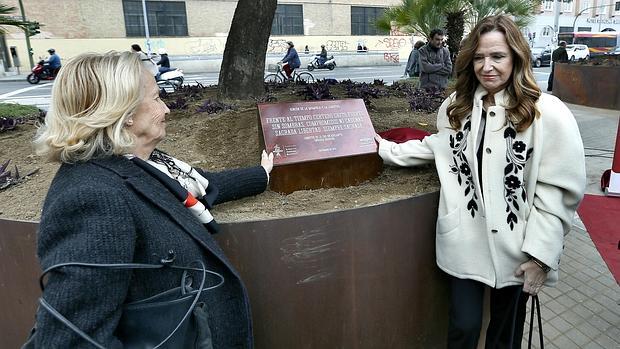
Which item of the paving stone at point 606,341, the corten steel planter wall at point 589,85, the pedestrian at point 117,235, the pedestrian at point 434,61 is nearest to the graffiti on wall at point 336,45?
the corten steel planter wall at point 589,85

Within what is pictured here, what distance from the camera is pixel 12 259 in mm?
2096

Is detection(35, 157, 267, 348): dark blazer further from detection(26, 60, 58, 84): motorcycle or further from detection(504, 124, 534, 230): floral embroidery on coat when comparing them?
detection(26, 60, 58, 84): motorcycle

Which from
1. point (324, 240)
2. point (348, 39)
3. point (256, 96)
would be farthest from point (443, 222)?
point (348, 39)

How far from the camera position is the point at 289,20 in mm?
36062

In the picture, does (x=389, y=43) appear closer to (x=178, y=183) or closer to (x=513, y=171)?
(x=513, y=171)

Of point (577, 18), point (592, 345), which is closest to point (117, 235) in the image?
point (592, 345)

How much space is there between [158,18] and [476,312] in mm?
33918

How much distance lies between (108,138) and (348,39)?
126 ft

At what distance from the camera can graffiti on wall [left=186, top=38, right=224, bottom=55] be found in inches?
1307

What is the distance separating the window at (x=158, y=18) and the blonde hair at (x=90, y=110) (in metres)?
33.4

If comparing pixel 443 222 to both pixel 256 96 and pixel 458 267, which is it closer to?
pixel 458 267

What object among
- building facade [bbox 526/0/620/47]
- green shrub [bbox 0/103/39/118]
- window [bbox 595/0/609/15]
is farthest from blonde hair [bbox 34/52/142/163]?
window [bbox 595/0/609/15]

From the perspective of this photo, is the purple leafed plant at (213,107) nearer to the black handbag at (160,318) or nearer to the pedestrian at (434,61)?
the black handbag at (160,318)

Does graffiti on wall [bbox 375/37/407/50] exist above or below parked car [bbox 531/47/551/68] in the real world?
above
